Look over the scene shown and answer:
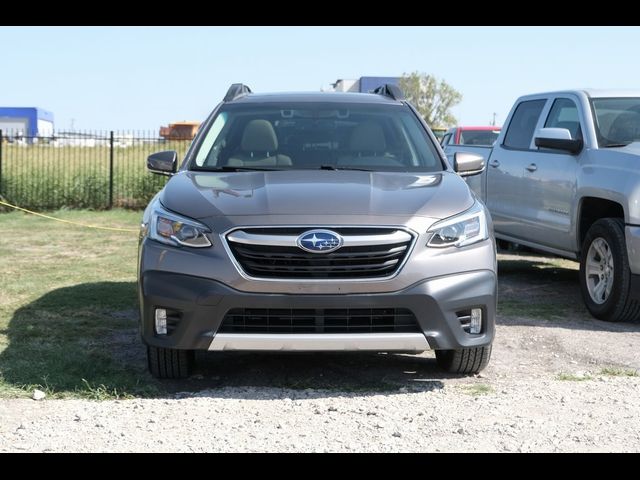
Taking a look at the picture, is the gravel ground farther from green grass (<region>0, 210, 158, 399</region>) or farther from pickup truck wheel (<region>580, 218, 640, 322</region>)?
pickup truck wheel (<region>580, 218, 640, 322</region>)

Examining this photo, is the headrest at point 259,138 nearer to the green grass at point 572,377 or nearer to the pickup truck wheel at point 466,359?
the pickup truck wheel at point 466,359

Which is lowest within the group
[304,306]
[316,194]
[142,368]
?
[142,368]

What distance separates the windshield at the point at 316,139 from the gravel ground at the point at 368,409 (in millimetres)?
1255

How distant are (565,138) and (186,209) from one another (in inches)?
158

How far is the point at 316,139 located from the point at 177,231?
62.5 inches

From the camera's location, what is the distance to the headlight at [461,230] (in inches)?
206

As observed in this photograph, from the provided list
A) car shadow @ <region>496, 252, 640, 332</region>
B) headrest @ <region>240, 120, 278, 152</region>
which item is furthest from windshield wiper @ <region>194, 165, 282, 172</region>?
car shadow @ <region>496, 252, 640, 332</region>

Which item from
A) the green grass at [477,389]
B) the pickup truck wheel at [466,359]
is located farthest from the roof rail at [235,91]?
the green grass at [477,389]

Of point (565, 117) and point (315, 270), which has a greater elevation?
point (565, 117)

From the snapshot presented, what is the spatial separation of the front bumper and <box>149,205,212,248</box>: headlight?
192 mm

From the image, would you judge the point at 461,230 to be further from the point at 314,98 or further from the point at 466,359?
the point at 314,98

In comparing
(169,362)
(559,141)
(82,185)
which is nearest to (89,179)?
(82,185)

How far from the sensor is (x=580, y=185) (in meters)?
8.07
